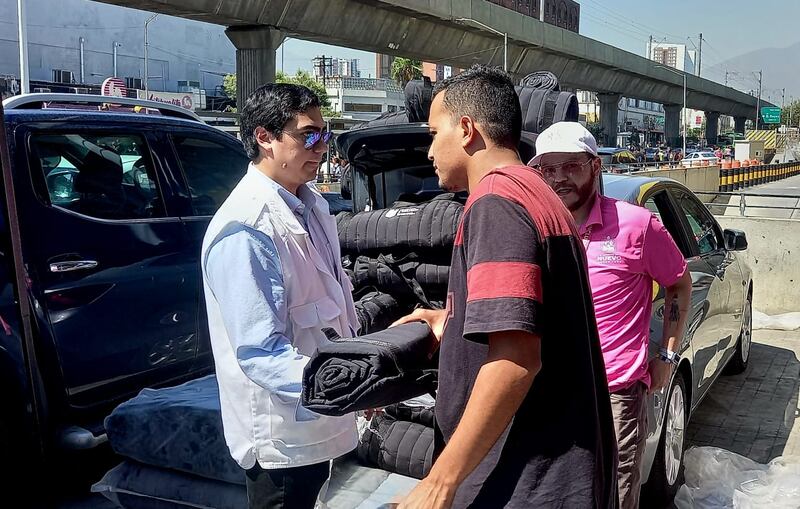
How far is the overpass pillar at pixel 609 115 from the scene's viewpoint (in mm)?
61656

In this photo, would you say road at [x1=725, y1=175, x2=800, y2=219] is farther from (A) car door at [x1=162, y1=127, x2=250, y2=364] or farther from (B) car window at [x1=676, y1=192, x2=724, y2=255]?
(A) car door at [x1=162, y1=127, x2=250, y2=364]

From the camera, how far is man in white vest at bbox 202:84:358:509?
2.23m

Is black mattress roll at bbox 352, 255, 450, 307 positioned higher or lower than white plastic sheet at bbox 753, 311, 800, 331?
higher

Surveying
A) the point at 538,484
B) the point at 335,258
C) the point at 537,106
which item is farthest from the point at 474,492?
the point at 537,106

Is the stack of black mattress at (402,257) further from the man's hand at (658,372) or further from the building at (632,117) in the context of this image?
the building at (632,117)

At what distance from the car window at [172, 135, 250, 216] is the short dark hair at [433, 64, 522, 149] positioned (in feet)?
11.5

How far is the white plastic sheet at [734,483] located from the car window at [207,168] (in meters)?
3.36

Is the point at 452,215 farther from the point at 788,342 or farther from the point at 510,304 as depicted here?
the point at 788,342

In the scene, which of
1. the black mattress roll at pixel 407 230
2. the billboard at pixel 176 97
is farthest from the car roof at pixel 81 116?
the billboard at pixel 176 97

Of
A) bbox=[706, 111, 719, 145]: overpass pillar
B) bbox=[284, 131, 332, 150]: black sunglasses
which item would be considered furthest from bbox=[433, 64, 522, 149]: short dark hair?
bbox=[706, 111, 719, 145]: overpass pillar

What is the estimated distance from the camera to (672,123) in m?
82.9

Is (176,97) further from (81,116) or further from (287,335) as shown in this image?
(287,335)

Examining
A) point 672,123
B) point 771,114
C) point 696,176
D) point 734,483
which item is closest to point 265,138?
point 734,483

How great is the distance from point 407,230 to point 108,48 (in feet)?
223
